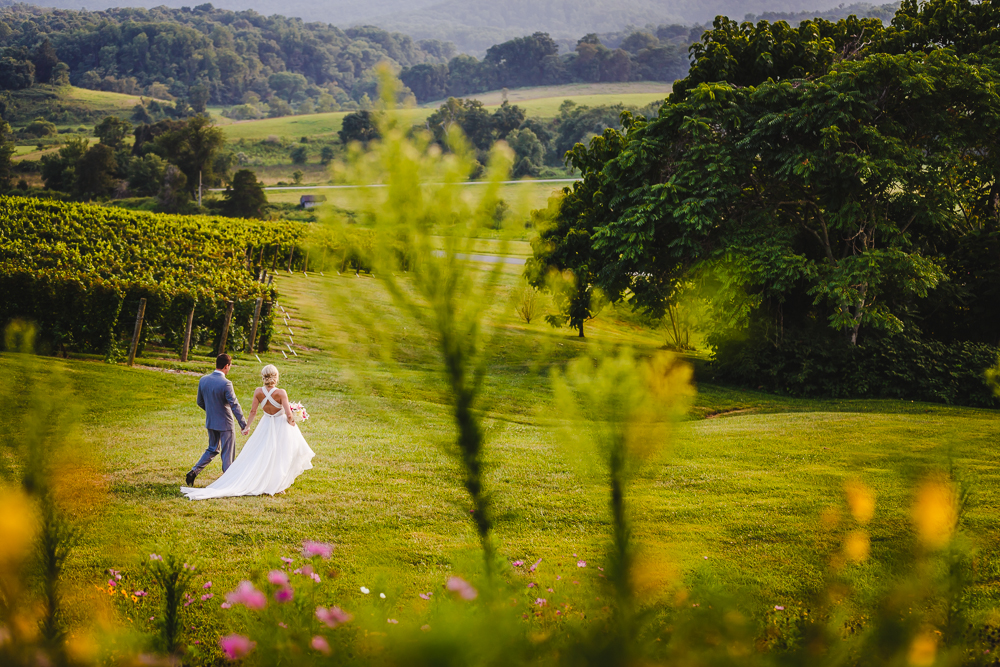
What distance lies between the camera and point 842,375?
57.6 ft

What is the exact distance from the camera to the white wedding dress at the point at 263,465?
8.02 meters

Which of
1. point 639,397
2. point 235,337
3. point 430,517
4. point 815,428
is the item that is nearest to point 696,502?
point 430,517

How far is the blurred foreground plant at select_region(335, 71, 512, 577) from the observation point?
173 cm

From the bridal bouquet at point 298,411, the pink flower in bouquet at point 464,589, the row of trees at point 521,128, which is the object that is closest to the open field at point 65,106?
the row of trees at point 521,128

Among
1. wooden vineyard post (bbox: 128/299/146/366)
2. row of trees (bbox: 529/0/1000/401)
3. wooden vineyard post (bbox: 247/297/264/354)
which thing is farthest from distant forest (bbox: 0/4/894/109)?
wooden vineyard post (bbox: 128/299/146/366)

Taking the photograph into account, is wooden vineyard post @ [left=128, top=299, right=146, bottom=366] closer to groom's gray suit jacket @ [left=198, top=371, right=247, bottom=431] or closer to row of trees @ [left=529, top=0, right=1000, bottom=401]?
groom's gray suit jacket @ [left=198, top=371, right=247, bottom=431]

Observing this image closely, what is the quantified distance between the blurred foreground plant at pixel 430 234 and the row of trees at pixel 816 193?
507 inches

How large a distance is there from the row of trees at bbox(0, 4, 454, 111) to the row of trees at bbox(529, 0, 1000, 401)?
125 m

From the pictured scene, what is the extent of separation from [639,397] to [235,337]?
16.3 meters

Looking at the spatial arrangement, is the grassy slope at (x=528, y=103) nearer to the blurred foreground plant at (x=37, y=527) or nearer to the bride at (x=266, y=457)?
the bride at (x=266, y=457)

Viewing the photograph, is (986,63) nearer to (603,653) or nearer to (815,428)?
(815,428)

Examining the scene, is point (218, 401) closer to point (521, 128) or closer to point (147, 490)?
point (147, 490)

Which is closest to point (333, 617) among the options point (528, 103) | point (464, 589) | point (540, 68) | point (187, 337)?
point (464, 589)

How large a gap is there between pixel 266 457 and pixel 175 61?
173 m
